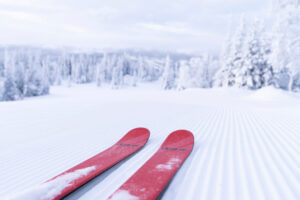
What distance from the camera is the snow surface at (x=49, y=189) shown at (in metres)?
1.91

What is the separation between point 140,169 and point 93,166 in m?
0.75

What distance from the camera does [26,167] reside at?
2.91 meters

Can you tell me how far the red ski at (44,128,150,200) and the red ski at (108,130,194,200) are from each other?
0.55 meters

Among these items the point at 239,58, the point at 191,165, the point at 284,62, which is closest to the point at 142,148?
the point at 191,165

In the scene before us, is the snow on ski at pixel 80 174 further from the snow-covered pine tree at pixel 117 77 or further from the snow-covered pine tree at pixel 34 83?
the snow-covered pine tree at pixel 117 77

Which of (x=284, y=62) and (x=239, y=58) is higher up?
(x=239, y=58)

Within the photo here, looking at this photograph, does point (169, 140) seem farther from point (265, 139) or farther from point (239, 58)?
point (239, 58)

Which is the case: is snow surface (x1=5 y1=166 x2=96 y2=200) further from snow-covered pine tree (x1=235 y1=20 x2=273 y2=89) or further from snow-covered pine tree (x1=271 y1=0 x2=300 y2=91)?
snow-covered pine tree (x1=235 y1=20 x2=273 y2=89)

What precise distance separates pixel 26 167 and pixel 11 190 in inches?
25.2

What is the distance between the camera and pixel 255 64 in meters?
22.9

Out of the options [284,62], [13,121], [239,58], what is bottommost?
[13,121]

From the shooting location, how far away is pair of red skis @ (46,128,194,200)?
7.06ft

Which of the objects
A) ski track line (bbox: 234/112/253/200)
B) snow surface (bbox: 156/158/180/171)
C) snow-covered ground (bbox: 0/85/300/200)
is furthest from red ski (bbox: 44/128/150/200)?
ski track line (bbox: 234/112/253/200)

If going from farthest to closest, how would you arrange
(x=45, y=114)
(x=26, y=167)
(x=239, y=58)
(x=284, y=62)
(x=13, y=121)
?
(x=239, y=58)
(x=284, y=62)
(x=45, y=114)
(x=13, y=121)
(x=26, y=167)
